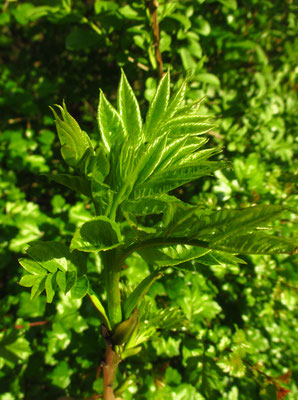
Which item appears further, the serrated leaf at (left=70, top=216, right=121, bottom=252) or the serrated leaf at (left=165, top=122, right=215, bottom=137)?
the serrated leaf at (left=165, top=122, right=215, bottom=137)

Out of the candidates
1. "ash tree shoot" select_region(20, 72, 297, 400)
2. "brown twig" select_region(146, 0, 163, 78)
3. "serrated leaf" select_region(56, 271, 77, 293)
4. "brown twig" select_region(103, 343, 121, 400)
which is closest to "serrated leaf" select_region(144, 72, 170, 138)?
"ash tree shoot" select_region(20, 72, 297, 400)

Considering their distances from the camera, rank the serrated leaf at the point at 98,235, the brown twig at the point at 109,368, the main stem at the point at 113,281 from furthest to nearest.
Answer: the brown twig at the point at 109,368 → the main stem at the point at 113,281 → the serrated leaf at the point at 98,235

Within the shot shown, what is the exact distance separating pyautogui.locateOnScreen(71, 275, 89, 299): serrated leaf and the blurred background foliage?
421 mm

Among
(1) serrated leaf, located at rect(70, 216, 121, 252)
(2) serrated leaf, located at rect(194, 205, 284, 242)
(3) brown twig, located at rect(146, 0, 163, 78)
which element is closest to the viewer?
(2) serrated leaf, located at rect(194, 205, 284, 242)

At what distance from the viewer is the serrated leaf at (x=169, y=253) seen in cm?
67

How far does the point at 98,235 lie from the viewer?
27.0 inches

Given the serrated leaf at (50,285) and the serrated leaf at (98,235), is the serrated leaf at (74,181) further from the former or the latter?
the serrated leaf at (50,285)

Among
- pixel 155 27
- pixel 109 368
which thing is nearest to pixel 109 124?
pixel 109 368

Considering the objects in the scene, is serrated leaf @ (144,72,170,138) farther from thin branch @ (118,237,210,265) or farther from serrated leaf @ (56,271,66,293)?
serrated leaf @ (56,271,66,293)

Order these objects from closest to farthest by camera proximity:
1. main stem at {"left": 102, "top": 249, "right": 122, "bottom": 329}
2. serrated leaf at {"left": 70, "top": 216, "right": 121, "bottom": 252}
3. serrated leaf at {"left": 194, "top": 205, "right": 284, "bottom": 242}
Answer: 1. serrated leaf at {"left": 194, "top": 205, "right": 284, "bottom": 242}
2. serrated leaf at {"left": 70, "top": 216, "right": 121, "bottom": 252}
3. main stem at {"left": 102, "top": 249, "right": 122, "bottom": 329}

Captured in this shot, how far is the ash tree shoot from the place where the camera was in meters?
0.59

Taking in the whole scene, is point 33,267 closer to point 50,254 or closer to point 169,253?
point 50,254

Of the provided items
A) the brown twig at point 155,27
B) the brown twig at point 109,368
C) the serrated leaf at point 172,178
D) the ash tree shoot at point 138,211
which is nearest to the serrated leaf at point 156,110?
the ash tree shoot at point 138,211

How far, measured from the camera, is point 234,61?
2.16 meters
